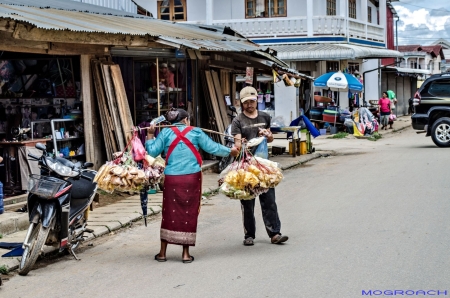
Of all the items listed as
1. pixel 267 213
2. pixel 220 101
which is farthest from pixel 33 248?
pixel 220 101

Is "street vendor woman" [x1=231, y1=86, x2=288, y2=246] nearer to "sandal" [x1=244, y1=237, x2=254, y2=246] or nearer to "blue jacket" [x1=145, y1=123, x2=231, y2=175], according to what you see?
"sandal" [x1=244, y1=237, x2=254, y2=246]

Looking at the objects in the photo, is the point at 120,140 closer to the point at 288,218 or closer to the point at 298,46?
the point at 288,218

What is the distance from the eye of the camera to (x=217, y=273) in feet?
22.2

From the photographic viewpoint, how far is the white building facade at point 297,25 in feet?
91.6

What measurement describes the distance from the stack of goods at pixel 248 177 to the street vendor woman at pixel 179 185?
0.34m

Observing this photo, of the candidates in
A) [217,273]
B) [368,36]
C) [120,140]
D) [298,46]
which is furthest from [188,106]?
[368,36]

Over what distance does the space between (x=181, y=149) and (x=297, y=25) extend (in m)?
22.3

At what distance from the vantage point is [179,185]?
292 inches

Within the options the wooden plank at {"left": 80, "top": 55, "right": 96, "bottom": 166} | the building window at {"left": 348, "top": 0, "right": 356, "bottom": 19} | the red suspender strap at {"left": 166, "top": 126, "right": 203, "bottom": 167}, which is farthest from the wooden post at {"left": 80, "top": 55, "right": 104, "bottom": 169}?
the building window at {"left": 348, "top": 0, "right": 356, "bottom": 19}

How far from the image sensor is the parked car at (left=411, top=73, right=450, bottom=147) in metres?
20.1

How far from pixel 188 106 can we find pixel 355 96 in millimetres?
17816

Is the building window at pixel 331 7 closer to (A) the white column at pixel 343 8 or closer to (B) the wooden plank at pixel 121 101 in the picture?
(A) the white column at pixel 343 8

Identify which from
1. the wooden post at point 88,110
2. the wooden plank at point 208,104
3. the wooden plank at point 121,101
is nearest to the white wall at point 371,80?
the wooden plank at point 208,104

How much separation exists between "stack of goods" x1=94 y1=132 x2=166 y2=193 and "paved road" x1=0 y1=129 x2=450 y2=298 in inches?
32.0
